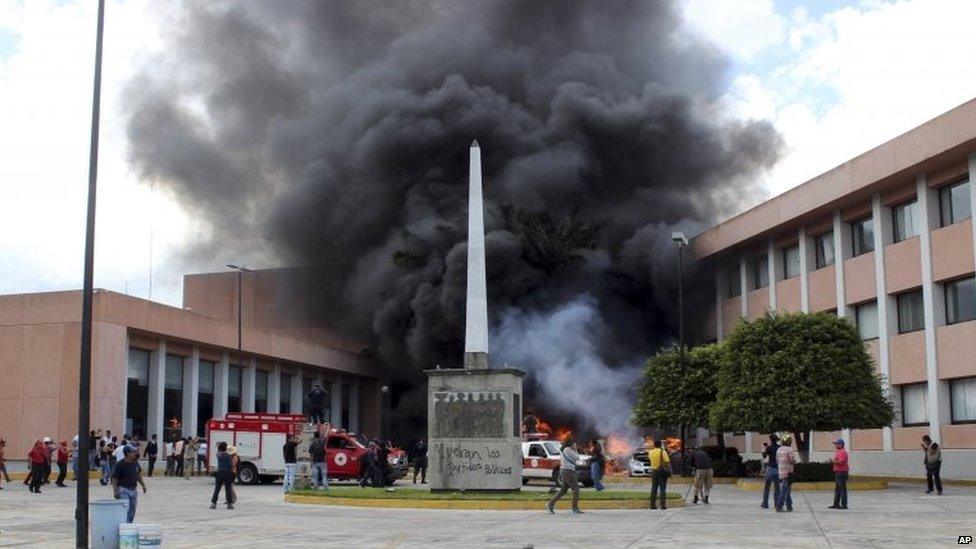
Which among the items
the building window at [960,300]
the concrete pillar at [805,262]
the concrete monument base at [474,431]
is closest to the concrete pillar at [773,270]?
the concrete pillar at [805,262]

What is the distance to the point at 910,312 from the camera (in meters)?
35.8

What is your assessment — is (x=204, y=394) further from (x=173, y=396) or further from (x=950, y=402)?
(x=950, y=402)

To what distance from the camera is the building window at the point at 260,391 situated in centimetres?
5128

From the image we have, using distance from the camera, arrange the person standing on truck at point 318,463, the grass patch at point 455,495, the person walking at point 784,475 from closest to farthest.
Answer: the person walking at point 784,475 < the grass patch at point 455,495 < the person standing on truck at point 318,463

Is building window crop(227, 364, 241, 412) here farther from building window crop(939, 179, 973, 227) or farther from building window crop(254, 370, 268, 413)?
building window crop(939, 179, 973, 227)

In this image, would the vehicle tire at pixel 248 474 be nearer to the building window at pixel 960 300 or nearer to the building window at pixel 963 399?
the building window at pixel 963 399

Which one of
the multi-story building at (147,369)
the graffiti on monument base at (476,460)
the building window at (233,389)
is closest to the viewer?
the graffiti on monument base at (476,460)

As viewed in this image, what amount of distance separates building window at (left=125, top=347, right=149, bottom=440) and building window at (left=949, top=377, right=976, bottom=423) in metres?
28.4

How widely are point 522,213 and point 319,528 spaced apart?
34.2 meters

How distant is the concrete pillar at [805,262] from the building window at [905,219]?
17.4ft

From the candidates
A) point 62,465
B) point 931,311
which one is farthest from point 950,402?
point 62,465

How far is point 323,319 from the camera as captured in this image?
202ft

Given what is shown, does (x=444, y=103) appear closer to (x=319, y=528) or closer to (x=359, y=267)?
(x=359, y=267)

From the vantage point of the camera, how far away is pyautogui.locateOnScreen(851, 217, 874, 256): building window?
3828 centimetres
